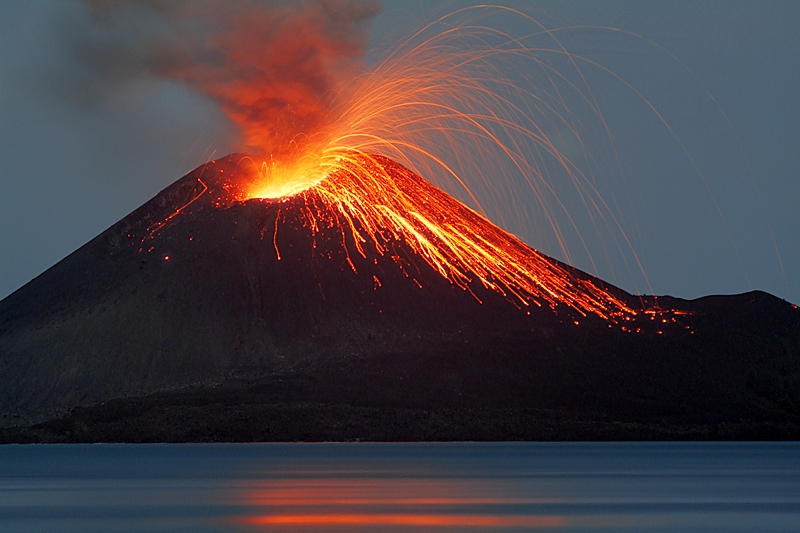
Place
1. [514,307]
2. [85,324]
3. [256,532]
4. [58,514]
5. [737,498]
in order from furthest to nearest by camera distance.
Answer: [514,307], [85,324], [737,498], [58,514], [256,532]

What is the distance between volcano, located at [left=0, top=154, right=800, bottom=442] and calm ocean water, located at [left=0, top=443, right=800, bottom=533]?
6641 centimetres

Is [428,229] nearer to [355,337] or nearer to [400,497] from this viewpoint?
[355,337]

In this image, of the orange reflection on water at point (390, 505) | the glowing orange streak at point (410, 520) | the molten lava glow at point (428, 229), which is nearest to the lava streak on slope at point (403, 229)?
the molten lava glow at point (428, 229)

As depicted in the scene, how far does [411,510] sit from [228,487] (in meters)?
13.8

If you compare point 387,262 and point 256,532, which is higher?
point 387,262

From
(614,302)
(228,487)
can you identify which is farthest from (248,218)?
(228,487)

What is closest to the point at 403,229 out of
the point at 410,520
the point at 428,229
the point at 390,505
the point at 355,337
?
the point at 428,229

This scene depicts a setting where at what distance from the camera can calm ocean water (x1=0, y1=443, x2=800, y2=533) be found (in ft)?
102

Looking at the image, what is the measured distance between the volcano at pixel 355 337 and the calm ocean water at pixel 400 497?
2615 inches

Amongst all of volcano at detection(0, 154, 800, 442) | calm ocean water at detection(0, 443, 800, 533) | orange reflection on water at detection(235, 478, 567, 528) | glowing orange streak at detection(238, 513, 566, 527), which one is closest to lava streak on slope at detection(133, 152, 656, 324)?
volcano at detection(0, 154, 800, 442)

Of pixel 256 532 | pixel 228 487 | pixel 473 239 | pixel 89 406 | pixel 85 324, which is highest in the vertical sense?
pixel 473 239

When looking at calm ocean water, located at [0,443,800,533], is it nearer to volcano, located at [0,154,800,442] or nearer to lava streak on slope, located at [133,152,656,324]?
volcano, located at [0,154,800,442]

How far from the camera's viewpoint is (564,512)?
34.4m

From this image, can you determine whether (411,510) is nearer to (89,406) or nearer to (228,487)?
(228,487)
